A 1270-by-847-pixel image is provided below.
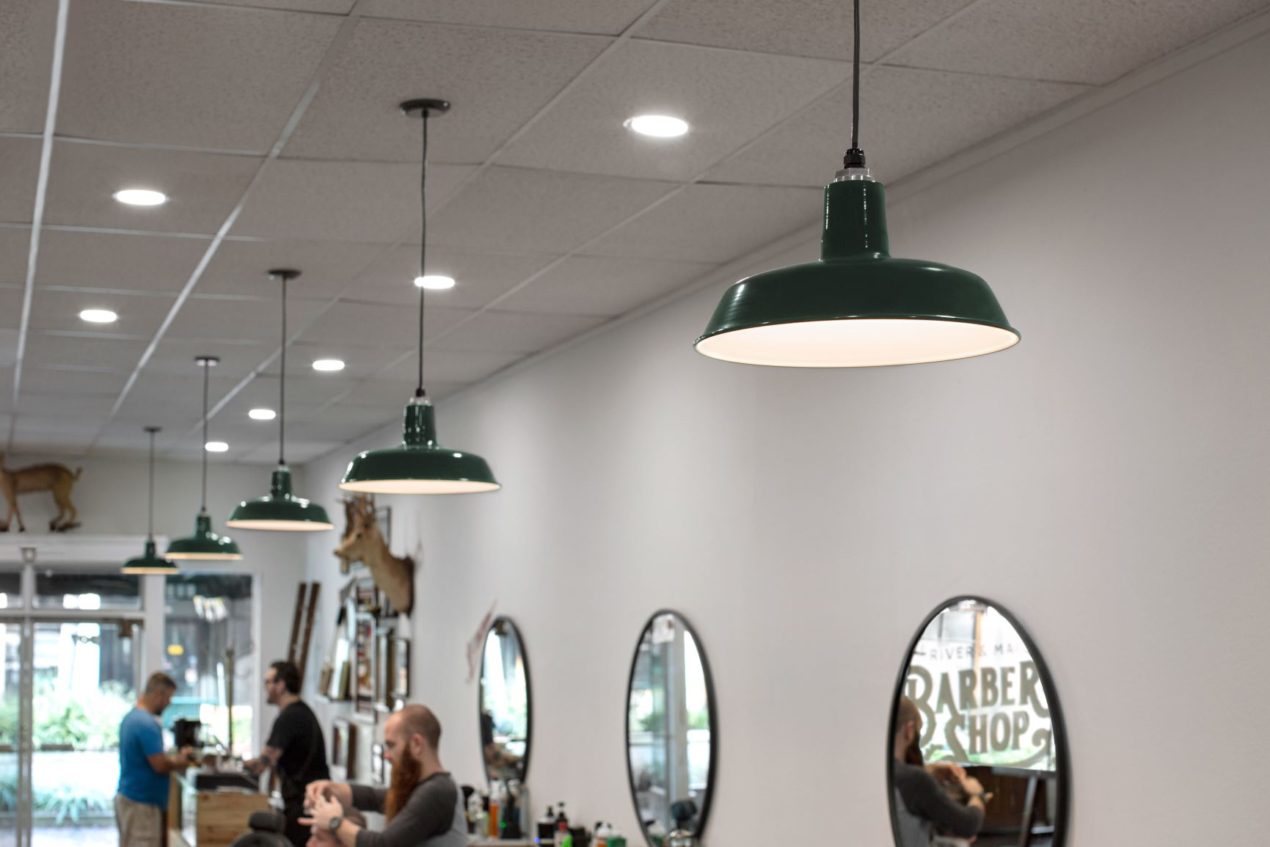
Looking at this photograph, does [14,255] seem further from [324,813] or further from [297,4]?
[297,4]

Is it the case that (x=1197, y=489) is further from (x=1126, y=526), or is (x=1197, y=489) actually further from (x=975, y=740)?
(x=975, y=740)

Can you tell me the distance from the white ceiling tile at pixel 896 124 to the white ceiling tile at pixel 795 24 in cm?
19

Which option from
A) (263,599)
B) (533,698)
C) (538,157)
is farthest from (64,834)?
(538,157)

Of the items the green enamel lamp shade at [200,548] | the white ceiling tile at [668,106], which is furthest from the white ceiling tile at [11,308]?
the white ceiling tile at [668,106]

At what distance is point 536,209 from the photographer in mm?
4398

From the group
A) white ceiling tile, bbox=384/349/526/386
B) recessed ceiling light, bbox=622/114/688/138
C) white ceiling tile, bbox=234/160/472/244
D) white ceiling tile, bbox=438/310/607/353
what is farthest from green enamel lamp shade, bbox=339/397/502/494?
white ceiling tile, bbox=384/349/526/386

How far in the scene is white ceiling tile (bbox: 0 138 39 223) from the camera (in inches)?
147

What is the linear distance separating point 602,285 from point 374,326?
1.21m

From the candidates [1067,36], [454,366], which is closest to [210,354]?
[454,366]

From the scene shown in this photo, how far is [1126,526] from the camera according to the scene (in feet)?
10.8

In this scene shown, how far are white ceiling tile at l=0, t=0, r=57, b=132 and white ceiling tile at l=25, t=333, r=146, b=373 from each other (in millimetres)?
2923

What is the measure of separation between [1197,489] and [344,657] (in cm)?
800

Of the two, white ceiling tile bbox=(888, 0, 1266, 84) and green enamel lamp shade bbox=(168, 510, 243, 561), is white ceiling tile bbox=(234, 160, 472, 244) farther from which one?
green enamel lamp shade bbox=(168, 510, 243, 561)

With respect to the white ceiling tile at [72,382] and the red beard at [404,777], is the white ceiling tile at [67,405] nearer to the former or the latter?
the white ceiling tile at [72,382]
